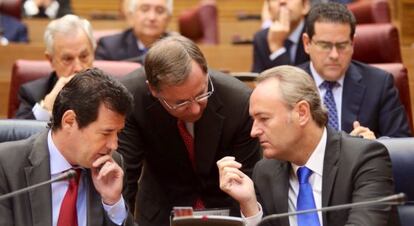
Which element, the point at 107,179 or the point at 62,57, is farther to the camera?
the point at 62,57

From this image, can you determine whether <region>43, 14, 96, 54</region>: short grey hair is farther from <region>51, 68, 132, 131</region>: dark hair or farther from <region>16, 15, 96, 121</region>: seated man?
<region>51, 68, 132, 131</region>: dark hair

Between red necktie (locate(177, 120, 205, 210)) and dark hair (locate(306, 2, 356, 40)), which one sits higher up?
dark hair (locate(306, 2, 356, 40))

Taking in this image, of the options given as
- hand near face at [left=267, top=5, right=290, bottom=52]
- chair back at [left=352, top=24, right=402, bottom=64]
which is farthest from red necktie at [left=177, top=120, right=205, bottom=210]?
hand near face at [left=267, top=5, right=290, bottom=52]

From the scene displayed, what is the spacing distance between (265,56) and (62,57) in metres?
1.20

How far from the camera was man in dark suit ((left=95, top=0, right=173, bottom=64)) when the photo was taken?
5.27 metres

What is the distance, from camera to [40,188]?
2822 mm

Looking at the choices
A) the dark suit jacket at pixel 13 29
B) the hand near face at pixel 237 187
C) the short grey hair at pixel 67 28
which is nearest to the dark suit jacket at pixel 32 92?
the short grey hair at pixel 67 28

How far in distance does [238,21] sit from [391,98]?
351cm

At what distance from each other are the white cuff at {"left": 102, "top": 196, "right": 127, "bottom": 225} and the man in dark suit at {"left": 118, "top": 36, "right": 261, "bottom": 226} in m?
0.45

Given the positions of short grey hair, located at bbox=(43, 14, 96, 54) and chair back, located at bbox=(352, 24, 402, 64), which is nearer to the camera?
short grey hair, located at bbox=(43, 14, 96, 54)

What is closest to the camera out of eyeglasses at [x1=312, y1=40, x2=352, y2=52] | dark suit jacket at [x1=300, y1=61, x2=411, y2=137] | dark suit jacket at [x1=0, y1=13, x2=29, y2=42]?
dark suit jacket at [x1=300, y1=61, x2=411, y2=137]

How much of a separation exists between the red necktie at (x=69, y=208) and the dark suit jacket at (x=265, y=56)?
2.30m

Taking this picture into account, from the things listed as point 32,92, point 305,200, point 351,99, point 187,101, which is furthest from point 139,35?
point 305,200

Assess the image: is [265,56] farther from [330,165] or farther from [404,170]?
[330,165]
